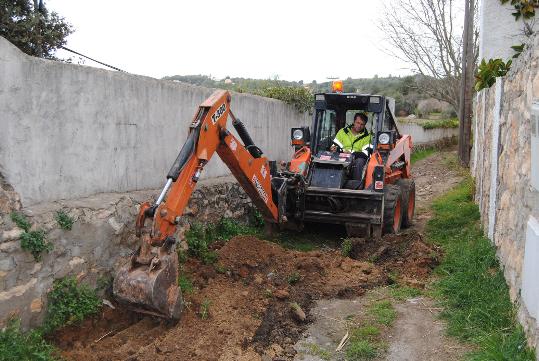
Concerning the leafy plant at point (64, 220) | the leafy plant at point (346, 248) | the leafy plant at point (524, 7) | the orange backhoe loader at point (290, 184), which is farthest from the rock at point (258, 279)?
the leafy plant at point (524, 7)

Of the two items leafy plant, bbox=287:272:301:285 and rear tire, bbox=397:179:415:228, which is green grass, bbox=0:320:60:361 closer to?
leafy plant, bbox=287:272:301:285

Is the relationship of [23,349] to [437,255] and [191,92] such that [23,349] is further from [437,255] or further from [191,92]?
[437,255]

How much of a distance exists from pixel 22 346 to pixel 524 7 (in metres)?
14.4

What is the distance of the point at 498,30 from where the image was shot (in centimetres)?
1547

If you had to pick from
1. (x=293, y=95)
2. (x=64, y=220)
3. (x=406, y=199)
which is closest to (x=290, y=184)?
(x=406, y=199)

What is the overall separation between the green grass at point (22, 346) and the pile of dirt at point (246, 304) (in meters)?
0.19

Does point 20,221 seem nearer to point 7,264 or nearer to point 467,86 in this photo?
point 7,264

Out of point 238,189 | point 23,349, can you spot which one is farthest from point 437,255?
point 23,349

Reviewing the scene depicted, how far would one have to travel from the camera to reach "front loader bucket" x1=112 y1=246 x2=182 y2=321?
4.59m

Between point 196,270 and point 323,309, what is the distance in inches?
62.8

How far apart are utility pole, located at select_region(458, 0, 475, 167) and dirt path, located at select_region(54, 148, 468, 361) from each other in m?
12.3

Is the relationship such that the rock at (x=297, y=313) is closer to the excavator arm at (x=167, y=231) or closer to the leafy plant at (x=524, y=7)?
the excavator arm at (x=167, y=231)

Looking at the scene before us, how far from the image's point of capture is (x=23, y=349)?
4191 mm

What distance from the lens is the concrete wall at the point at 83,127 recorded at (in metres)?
4.67
